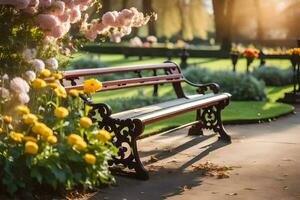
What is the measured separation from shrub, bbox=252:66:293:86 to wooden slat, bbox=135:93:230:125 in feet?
34.7

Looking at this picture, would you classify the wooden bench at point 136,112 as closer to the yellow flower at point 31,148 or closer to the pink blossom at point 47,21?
the pink blossom at point 47,21

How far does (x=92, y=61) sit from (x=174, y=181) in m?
16.4

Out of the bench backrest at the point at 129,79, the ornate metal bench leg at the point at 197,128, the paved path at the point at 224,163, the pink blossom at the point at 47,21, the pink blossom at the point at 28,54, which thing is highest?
the pink blossom at the point at 47,21

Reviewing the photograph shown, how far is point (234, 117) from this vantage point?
10055 millimetres

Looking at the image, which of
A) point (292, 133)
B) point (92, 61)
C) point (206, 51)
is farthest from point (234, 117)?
point (206, 51)

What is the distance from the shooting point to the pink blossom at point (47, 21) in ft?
16.6

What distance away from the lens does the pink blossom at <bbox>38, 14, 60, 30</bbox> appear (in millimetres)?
5070

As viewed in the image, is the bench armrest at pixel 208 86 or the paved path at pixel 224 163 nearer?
the paved path at pixel 224 163

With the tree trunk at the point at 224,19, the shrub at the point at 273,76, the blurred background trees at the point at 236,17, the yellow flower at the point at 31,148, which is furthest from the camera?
the blurred background trees at the point at 236,17

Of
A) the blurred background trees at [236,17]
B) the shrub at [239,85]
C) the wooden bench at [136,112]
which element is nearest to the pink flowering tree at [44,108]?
the wooden bench at [136,112]

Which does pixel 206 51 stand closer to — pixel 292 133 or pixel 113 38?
pixel 292 133

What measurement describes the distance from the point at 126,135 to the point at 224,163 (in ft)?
4.63

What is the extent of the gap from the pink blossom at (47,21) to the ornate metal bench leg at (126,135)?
3.49 feet

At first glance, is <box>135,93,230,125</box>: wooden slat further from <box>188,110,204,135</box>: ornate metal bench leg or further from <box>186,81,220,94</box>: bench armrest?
<box>188,110,204,135</box>: ornate metal bench leg
